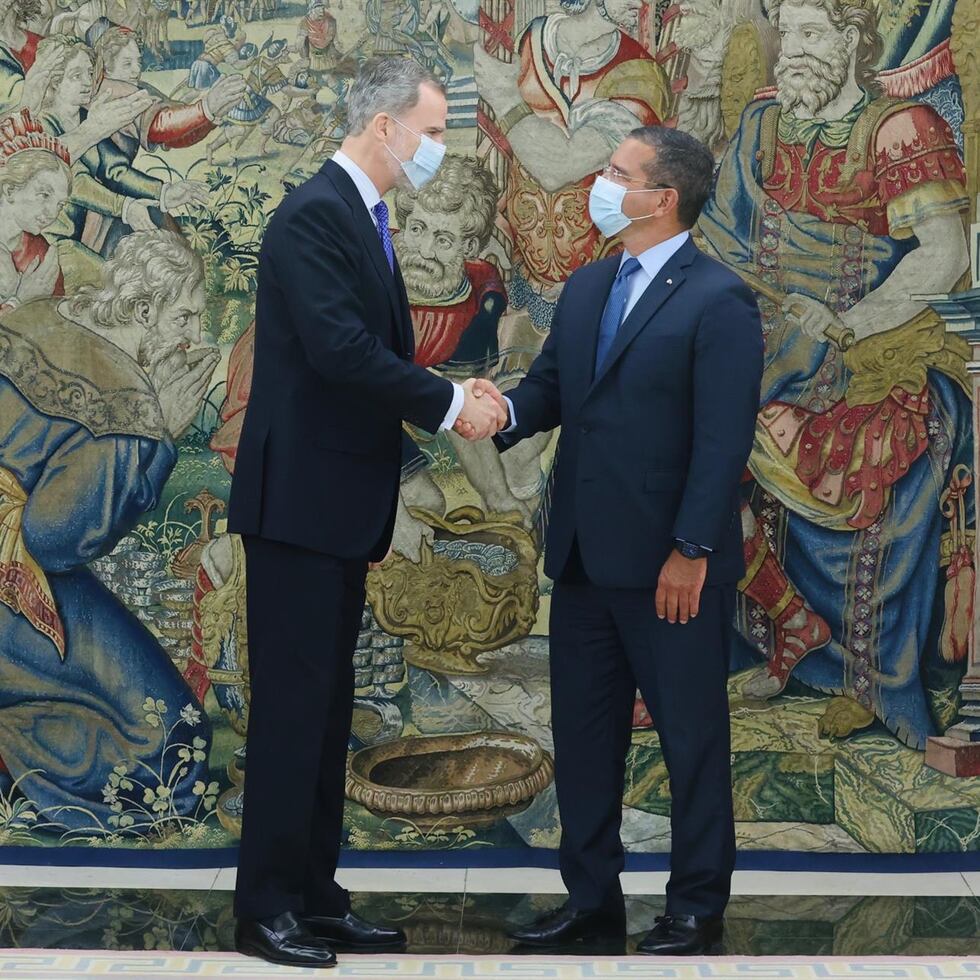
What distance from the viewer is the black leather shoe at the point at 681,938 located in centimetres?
372

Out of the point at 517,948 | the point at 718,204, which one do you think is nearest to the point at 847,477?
the point at 718,204

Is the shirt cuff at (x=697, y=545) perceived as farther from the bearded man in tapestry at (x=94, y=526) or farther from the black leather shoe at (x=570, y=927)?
→ the bearded man in tapestry at (x=94, y=526)

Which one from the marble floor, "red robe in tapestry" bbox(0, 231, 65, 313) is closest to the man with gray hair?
the marble floor

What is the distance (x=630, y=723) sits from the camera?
12.8ft

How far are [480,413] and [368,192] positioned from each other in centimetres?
57

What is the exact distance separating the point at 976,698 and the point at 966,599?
277mm

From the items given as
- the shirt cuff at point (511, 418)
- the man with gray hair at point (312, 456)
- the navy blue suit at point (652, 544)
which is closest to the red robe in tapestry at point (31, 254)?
the man with gray hair at point (312, 456)

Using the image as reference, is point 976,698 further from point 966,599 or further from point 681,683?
point 681,683

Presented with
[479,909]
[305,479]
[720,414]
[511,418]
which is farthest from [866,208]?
[479,909]

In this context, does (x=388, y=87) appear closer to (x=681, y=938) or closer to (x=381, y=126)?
(x=381, y=126)

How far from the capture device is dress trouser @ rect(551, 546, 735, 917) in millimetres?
3711

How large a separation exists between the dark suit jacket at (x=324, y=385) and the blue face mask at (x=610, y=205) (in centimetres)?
54

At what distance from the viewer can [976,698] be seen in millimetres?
4398

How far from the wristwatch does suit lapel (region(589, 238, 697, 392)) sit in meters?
0.43
